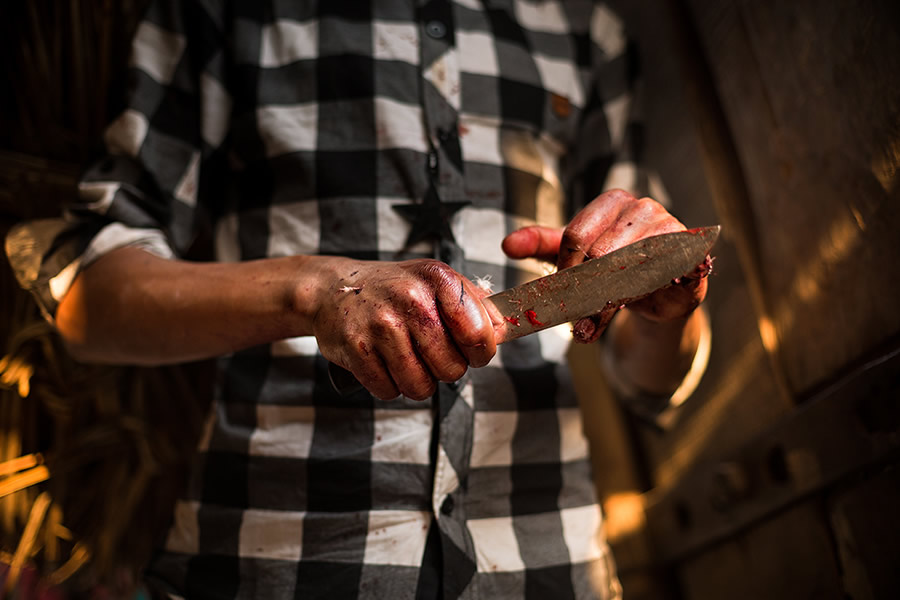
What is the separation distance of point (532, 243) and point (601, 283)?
132 millimetres

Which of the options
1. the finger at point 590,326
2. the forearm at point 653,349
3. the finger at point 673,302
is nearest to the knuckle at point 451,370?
the finger at point 590,326

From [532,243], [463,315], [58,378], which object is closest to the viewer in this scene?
[463,315]

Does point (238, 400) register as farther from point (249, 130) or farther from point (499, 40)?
point (499, 40)

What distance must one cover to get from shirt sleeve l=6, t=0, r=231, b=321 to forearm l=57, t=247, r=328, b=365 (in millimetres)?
34

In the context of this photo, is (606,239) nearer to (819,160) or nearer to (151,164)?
(819,160)

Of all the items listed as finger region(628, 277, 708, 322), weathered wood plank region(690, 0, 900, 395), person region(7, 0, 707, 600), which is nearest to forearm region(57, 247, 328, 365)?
person region(7, 0, 707, 600)

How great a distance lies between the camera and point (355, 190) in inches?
27.5

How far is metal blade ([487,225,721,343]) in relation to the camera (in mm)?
480

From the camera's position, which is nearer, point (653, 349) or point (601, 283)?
point (601, 283)

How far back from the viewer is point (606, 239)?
533 millimetres

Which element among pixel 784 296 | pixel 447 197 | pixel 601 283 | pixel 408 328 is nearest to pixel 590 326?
pixel 601 283

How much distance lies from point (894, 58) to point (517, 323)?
1.44ft

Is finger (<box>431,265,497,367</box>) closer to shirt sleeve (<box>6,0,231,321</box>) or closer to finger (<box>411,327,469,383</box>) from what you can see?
finger (<box>411,327,469,383</box>)

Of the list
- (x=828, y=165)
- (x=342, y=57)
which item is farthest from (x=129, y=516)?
A: (x=828, y=165)
